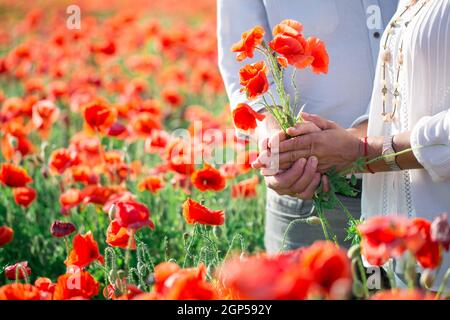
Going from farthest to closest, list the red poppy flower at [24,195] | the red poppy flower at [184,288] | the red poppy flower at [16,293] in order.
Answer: the red poppy flower at [24,195]
the red poppy flower at [16,293]
the red poppy flower at [184,288]

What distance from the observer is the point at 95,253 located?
5.30ft

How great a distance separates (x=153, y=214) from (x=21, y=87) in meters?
2.39

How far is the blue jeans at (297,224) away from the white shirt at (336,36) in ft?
0.69

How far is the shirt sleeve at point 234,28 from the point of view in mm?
1945

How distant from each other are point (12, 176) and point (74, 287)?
1.30 meters

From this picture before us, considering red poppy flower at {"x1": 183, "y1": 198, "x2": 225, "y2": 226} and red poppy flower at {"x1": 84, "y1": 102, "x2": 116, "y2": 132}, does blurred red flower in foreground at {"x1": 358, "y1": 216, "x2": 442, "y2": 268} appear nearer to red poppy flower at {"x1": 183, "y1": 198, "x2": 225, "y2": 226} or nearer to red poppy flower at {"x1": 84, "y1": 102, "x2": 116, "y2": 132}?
red poppy flower at {"x1": 183, "y1": 198, "x2": 225, "y2": 226}

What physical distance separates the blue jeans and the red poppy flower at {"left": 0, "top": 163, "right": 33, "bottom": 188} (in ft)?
2.63

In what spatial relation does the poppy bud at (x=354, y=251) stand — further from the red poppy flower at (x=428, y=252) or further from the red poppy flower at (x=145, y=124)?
the red poppy flower at (x=145, y=124)

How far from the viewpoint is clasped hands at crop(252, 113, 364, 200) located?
1.66 meters

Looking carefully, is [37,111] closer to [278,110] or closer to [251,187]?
[251,187]

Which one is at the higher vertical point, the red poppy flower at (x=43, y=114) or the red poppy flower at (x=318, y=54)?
the red poppy flower at (x=318, y=54)

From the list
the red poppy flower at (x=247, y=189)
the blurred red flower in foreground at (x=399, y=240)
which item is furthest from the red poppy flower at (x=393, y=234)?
the red poppy flower at (x=247, y=189)

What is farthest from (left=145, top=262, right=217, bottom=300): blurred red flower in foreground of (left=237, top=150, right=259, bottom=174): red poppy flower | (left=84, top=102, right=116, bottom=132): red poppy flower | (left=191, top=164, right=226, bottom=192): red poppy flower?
(left=84, top=102, right=116, bottom=132): red poppy flower

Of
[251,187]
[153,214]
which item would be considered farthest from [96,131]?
[251,187]
